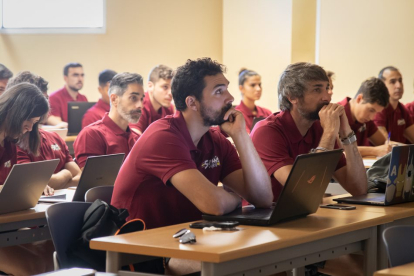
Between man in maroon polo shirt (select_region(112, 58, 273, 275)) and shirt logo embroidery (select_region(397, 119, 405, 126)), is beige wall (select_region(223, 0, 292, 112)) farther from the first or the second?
man in maroon polo shirt (select_region(112, 58, 273, 275))

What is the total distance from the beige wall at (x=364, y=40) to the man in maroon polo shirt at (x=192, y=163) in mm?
5612

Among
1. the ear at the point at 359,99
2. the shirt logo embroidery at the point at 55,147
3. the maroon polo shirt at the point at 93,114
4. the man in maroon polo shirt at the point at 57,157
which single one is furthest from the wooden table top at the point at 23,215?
the maroon polo shirt at the point at 93,114

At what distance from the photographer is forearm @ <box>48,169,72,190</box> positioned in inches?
148

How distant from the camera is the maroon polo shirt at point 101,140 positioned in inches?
161

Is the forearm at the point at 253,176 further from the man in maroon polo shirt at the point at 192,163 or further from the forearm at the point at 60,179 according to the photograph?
the forearm at the point at 60,179

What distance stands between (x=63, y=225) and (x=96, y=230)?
0.40 feet

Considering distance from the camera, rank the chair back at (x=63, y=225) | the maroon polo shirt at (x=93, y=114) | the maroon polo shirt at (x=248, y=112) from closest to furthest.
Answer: the chair back at (x=63, y=225) < the maroon polo shirt at (x=93, y=114) < the maroon polo shirt at (x=248, y=112)

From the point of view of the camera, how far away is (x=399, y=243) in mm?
1959

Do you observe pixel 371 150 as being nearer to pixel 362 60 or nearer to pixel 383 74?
pixel 383 74

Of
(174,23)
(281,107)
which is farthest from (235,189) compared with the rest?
(174,23)

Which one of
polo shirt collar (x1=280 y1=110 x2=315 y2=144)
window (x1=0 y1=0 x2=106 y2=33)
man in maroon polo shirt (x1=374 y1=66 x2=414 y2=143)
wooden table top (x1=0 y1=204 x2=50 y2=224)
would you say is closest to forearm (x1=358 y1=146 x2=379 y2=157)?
man in maroon polo shirt (x1=374 y1=66 x2=414 y2=143)

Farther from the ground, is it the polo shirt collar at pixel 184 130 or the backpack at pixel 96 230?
the polo shirt collar at pixel 184 130

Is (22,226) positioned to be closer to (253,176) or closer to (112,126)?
(253,176)

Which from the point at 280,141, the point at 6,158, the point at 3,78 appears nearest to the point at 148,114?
the point at 3,78
